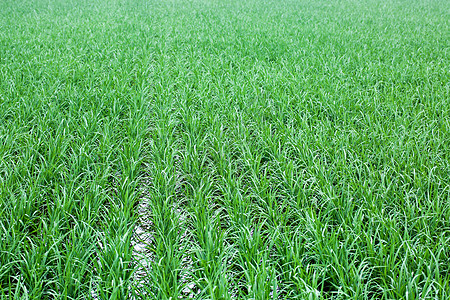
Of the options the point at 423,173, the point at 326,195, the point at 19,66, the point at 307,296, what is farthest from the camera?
the point at 19,66

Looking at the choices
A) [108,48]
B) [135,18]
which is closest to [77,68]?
[108,48]

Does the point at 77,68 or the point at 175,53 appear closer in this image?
the point at 77,68

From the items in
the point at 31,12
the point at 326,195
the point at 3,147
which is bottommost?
the point at 31,12

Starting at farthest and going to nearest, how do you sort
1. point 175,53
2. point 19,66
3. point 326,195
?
point 175,53, point 19,66, point 326,195

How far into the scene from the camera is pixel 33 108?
3.64m

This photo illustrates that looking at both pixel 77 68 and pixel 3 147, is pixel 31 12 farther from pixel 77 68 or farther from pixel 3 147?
pixel 3 147

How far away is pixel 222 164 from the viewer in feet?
9.27

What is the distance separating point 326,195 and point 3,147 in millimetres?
2331

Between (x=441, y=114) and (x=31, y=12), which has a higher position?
(x=441, y=114)

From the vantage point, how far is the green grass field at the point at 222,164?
1789mm

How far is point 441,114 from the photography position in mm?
3764

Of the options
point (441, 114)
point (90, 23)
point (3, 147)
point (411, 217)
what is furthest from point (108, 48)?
point (411, 217)

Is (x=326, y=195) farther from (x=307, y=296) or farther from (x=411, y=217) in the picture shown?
(x=307, y=296)

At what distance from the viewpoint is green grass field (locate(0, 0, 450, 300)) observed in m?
1.79
